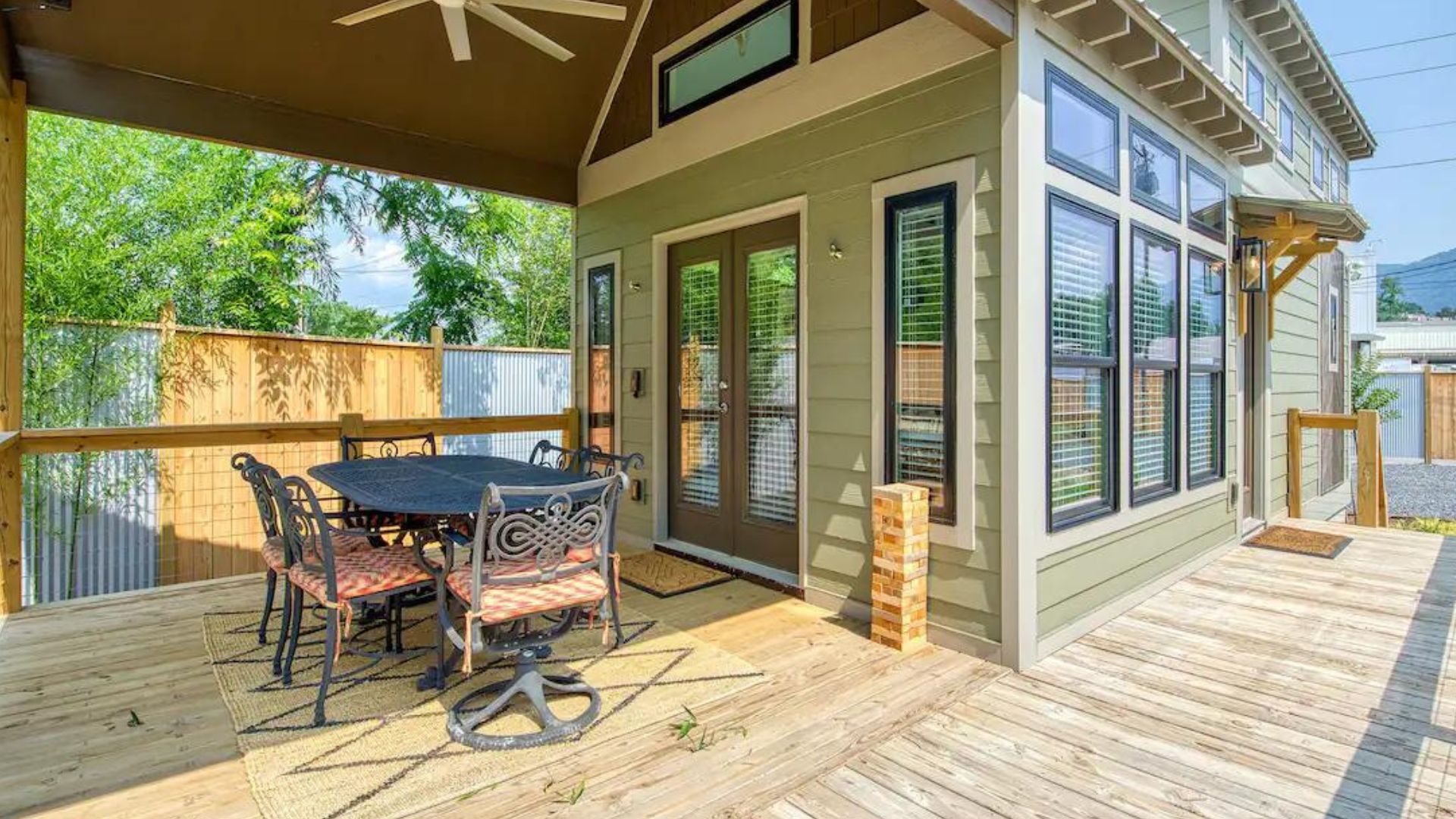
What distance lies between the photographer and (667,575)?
4414mm

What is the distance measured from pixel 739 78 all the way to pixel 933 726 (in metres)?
3.78

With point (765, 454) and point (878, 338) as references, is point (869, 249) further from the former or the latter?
point (765, 454)

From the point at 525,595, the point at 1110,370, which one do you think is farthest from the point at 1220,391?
the point at 525,595

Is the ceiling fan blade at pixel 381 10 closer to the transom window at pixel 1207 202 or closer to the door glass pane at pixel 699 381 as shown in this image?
the door glass pane at pixel 699 381

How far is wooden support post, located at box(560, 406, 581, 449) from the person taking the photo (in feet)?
19.1

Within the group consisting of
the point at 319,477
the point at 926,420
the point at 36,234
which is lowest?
the point at 319,477

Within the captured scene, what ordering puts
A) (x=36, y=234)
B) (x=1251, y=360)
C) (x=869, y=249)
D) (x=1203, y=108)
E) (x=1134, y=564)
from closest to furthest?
(x=869, y=249) < (x=1134, y=564) < (x=1203, y=108) < (x=36, y=234) < (x=1251, y=360)

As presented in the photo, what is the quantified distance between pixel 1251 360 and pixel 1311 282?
2.21 meters

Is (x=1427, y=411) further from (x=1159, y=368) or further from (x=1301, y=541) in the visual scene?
(x=1159, y=368)

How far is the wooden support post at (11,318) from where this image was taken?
3.62 metres

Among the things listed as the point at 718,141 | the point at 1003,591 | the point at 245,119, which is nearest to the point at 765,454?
the point at 1003,591

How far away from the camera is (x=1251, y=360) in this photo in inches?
227

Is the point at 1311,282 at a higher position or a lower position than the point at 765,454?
higher

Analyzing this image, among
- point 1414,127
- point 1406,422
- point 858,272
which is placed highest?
point 1414,127
